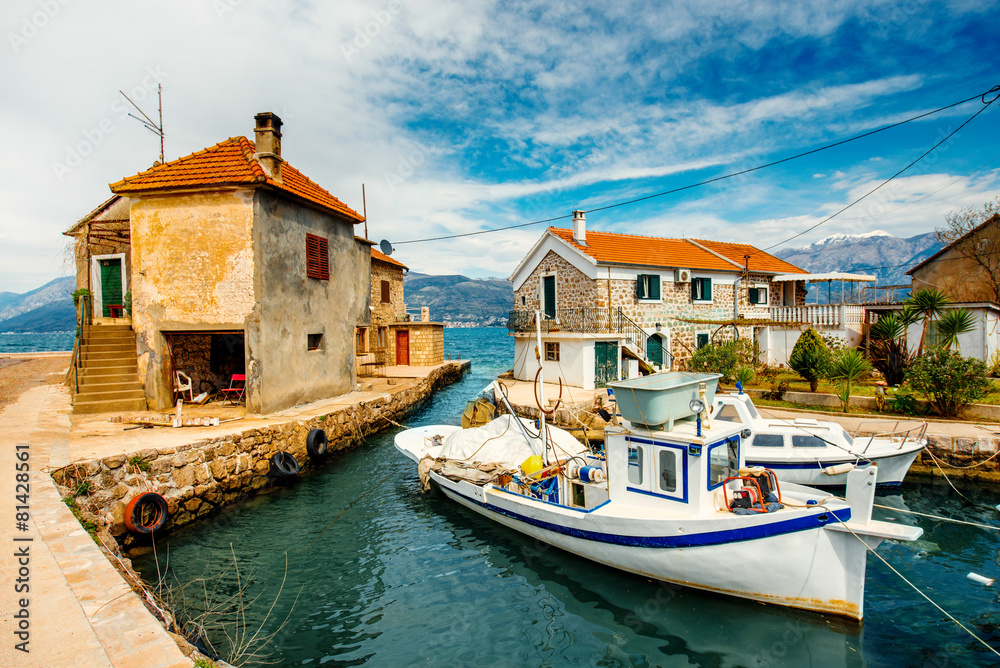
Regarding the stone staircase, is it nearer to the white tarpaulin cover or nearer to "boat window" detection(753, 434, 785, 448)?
Result: the white tarpaulin cover

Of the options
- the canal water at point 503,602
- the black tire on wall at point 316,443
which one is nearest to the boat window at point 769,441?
the canal water at point 503,602

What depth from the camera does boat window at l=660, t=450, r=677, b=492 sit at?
8.80m

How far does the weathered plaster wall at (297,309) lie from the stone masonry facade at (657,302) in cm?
999

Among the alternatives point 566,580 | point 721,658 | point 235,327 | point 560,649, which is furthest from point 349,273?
point 721,658

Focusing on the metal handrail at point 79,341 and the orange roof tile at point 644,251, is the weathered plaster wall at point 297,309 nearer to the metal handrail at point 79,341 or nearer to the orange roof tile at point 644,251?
the metal handrail at point 79,341

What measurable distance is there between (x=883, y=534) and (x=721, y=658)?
9.98 ft

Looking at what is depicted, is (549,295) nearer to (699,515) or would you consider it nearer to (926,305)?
(926,305)

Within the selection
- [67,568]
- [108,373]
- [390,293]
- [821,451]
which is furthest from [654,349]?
[67,568]

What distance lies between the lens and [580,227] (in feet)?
80.9

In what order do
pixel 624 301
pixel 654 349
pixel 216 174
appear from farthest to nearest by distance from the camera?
pixel 654 349, pixel 624 301, pixel 216 174

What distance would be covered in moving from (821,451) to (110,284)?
995 inches

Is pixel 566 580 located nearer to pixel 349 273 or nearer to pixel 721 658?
pixel 721 658

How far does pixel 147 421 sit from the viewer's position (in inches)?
524

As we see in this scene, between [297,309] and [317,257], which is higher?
[317,257]
